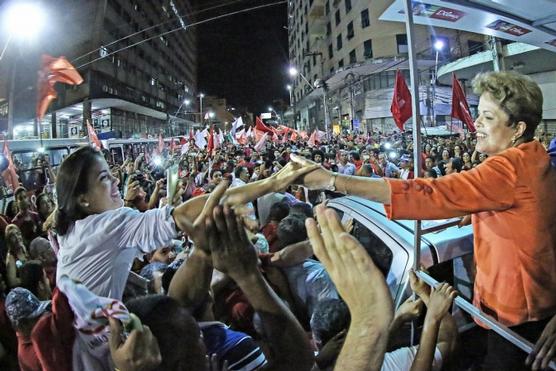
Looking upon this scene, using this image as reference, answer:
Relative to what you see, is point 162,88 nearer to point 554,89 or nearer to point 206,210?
point 554,89

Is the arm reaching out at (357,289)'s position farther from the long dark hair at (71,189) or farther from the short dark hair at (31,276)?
the short dark hair at (31,276)

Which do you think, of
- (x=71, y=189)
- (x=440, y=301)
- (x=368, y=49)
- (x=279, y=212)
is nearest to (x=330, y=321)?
(x=440, y=301)

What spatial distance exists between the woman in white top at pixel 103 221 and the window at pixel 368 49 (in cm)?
3818

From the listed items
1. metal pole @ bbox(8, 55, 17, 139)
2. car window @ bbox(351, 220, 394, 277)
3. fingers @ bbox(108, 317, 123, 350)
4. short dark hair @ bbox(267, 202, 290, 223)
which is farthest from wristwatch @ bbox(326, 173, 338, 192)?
metal pole @ bbox(8, 55, 17, 139)

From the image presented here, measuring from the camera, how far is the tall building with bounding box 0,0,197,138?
48.1ft

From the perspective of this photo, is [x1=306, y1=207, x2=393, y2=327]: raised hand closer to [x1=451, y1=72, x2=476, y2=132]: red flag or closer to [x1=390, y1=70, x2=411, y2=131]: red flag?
[x1=390, y1=70, x2=411, y2=131]: red flag

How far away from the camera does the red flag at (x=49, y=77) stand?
25.8 ft

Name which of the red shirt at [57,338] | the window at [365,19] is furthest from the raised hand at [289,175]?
the window at [365,19]

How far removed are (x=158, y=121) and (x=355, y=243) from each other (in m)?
69.3

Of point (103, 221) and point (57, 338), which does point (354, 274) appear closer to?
point (103, 221)

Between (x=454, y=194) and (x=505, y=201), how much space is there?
0.24 meters

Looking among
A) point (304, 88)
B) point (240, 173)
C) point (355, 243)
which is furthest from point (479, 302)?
point (304, 88)

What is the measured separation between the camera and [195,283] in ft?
5.91

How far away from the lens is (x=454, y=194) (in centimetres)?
150
